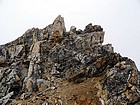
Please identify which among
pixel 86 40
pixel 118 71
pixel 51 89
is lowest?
pixel 51 89

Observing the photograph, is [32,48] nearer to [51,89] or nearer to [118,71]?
[51,89]

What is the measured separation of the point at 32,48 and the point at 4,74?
6696 millimetres

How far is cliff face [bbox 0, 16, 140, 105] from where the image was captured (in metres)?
37.8

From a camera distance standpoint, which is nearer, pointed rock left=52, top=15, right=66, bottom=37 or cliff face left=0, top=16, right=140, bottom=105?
cliff face left=0, top=16, right=140, bottom=105

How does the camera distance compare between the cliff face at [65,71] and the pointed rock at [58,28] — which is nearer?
the cliff face at [65,71]

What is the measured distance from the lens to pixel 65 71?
4738 centimetres

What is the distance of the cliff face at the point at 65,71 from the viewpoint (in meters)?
37.8

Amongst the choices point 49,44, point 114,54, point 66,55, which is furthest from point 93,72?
point 49,44

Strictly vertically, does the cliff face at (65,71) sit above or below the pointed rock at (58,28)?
below

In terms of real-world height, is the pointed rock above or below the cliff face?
above

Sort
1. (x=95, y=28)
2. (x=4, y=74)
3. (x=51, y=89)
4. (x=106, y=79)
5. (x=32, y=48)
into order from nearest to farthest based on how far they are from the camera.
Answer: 1. (x=106, y=79)
2. (x=51, y=89)
3. (x=4, y=74)
4. (x=32, y=48)
5. (x=95, y=28)

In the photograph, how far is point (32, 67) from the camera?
48406 mm

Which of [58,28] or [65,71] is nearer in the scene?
[65,71]

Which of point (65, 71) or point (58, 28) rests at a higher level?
point (58, 28)
